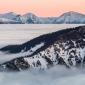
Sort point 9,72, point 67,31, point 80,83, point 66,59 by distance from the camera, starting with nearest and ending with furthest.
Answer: point 80,83, point 9,72, point 66,59, point 67,31

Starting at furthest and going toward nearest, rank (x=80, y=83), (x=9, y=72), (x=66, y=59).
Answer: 1. (x=66, y=59)
2. (x=9, y=72)
3. (x=80, y=83)

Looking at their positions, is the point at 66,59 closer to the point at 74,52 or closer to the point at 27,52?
the point at 74,52

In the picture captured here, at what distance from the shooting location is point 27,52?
115 ft

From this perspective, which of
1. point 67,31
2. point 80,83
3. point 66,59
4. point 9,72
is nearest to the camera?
point 80,83

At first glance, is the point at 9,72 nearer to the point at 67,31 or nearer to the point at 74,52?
the point at 74,52

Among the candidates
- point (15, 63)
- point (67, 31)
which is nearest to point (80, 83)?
point (15, 63)

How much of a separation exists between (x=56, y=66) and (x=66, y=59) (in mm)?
1044

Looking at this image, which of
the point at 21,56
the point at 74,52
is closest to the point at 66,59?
the point at 74,52

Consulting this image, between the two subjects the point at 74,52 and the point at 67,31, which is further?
the point at 67,31

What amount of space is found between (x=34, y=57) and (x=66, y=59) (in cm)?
239

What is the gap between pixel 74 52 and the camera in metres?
33.5

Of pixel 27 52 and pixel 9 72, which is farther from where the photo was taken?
pixel 27 52

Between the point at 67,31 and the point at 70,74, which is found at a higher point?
the point at 67,31

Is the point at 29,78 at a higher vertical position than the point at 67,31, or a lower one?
lower
